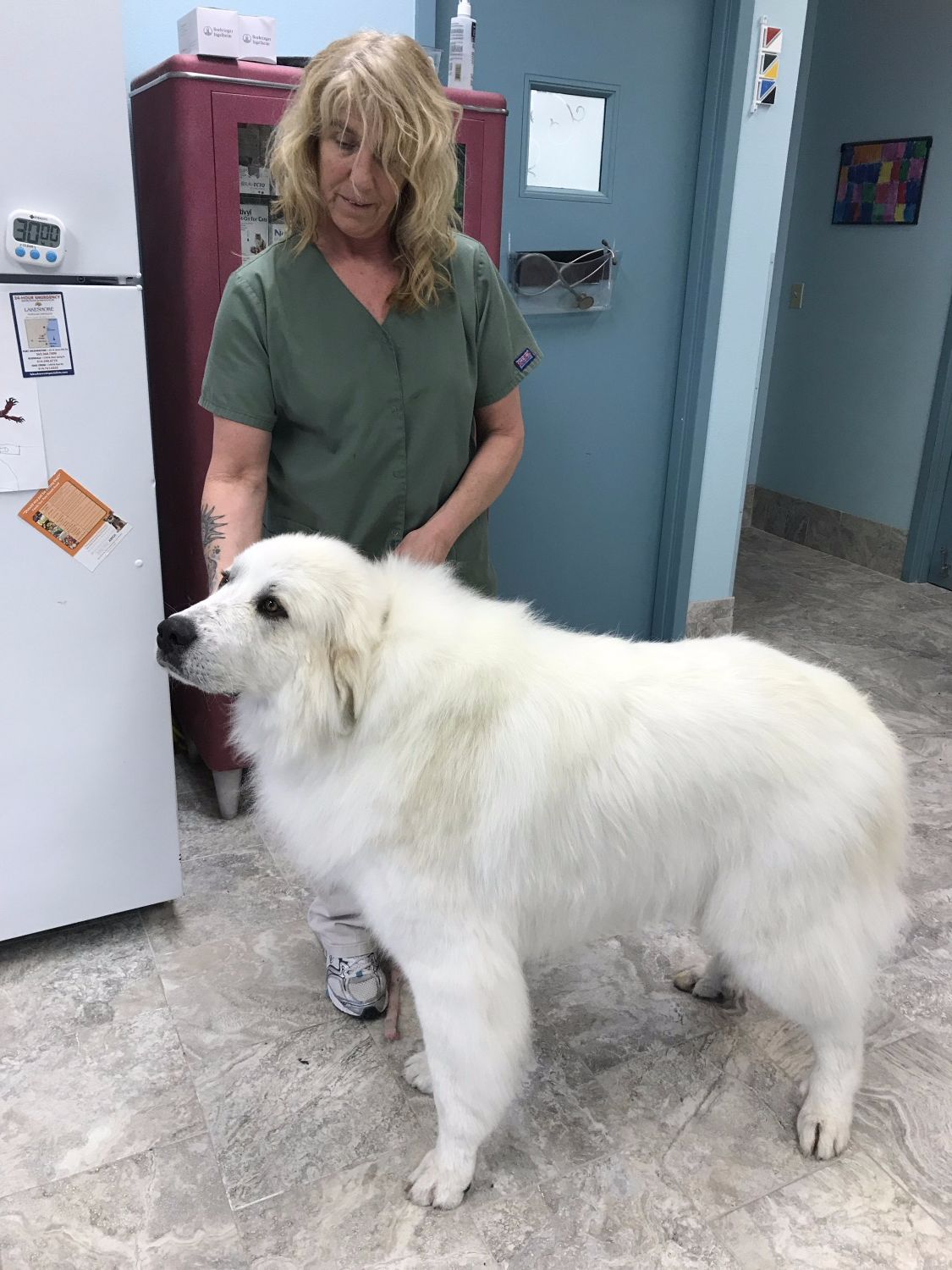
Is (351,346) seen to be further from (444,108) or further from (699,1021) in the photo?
(699,1021)

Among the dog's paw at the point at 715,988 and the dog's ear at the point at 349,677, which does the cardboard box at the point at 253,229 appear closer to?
the dog's ear at the point at 349,677

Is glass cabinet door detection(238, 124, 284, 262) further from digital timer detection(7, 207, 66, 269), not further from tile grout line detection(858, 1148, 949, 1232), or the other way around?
tile grout line detection(858, 1148, 949, 1232)

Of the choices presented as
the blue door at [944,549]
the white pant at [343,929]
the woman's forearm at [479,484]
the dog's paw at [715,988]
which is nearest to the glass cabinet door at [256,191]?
the woman's forearm at [479,484]

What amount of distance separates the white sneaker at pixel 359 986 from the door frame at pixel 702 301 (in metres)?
1.98

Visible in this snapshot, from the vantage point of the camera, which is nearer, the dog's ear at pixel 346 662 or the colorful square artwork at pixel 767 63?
the dog's ear at pixel 346 662

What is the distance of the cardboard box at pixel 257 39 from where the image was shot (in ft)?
6.68

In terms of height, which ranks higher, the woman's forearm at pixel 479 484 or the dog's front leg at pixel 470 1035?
the woman's forearm at pixel 479 484

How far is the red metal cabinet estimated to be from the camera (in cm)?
202

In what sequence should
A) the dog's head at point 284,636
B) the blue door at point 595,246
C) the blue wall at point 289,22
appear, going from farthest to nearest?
the blue door at point 595,246
the blue wall at point 289,22
the dog's head at point 284,636

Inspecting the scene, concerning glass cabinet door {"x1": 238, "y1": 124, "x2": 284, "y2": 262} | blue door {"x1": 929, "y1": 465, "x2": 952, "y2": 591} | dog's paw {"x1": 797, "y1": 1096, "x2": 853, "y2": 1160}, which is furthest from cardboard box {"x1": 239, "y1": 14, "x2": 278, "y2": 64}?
blue door {"x1": 929, "y1": 465, "x2": 952, "y2": 591}

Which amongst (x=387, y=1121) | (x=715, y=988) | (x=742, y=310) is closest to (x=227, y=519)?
(x=387, y=1121)

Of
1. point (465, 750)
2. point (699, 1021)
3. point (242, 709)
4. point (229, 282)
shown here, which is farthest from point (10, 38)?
point (699, 1021)

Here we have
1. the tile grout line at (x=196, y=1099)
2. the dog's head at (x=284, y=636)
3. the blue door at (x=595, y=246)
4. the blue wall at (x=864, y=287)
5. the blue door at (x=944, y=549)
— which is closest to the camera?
the dog's head at (x=284, y=636)

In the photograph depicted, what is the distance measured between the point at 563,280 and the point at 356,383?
5.16ft
